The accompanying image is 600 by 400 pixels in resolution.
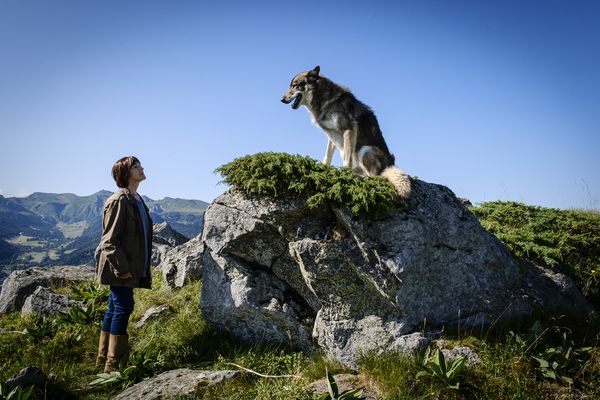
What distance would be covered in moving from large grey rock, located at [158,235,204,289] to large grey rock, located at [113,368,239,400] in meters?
3.71

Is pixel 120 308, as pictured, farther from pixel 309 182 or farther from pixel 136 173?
pixel 309 182

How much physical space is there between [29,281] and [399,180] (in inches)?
440

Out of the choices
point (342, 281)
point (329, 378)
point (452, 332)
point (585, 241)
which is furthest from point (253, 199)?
point (585, 241)

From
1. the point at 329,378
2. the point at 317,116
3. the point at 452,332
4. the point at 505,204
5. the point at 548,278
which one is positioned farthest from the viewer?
the point at 505,204

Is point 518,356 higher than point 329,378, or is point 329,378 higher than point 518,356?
point 518,356

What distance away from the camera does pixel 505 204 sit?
12266mm

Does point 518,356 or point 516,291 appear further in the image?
point 516,291

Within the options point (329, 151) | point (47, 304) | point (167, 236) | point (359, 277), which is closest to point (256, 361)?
point (359, 277)

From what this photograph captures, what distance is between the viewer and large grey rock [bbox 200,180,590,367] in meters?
6.73

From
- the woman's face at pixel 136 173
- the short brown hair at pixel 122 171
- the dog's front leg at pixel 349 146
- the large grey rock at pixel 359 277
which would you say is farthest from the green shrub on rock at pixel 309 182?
the short brown hair at pixel 122 171

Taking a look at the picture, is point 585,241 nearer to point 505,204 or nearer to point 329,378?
point 505,204

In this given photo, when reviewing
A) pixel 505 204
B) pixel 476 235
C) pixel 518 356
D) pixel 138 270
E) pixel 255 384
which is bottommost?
pixel 255 384

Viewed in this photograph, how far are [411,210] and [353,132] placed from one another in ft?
7.87

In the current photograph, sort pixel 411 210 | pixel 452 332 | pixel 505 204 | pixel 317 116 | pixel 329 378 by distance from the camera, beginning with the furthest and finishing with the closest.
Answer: pixel 505 204 < pixel 317 116 < pixel 411 210 < pixel 452 332 < pixel 329 378
